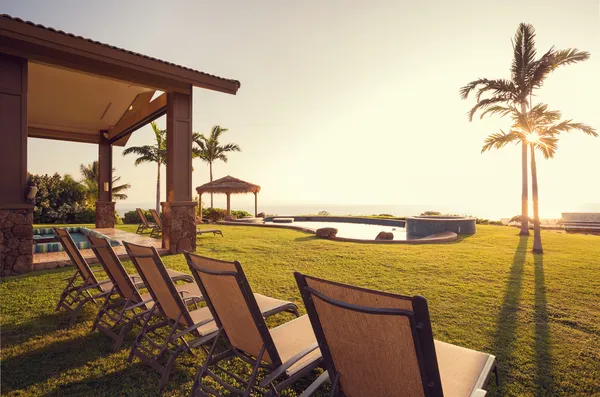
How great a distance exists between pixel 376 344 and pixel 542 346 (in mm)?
2692

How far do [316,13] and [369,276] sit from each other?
419 inches

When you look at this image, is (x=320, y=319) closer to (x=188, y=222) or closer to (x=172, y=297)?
(x=172, y=297)

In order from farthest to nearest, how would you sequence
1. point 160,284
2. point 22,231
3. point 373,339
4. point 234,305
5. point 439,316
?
1. point 22,231
2. point 439,316
3. point 160,284
4. point 234,305
5. point 373,339

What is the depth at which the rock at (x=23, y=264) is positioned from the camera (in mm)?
6223

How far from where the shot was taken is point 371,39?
13.0m

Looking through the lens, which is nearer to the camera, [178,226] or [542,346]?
[542,346]

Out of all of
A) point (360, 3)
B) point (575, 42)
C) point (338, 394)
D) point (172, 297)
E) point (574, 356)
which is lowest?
point (574, 356)

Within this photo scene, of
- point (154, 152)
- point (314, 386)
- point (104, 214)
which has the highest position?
point (154, 152)

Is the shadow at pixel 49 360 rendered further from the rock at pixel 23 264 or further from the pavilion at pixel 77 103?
the pavilion at pixel 77 103

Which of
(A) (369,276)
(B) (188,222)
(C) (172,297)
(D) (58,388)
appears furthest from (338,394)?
(B) (188,222)

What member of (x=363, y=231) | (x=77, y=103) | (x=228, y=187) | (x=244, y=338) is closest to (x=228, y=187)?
(x=228, y=187)

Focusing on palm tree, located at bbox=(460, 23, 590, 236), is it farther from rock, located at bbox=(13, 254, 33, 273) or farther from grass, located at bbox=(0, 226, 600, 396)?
rock, located at bbox=(13, 254, 33, 273)

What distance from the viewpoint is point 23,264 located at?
6.28 metres

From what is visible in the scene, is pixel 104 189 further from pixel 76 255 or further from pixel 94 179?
pixel 94 179
